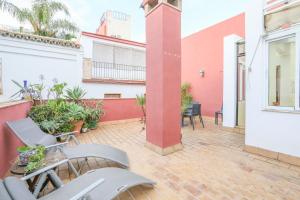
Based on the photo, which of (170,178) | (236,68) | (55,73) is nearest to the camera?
(170,178)

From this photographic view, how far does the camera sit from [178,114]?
442cm

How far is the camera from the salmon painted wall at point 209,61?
830 centimetres

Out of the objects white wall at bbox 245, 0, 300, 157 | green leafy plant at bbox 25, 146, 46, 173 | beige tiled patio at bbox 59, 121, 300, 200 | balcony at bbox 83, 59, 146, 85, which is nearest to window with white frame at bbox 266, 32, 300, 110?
white wall at bbox 245, 0, 300, 157

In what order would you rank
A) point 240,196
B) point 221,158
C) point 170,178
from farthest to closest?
point 221,158, point 170,178, point 240,196

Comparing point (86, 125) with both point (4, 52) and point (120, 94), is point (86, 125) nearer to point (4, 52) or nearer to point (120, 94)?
point (120, 94)

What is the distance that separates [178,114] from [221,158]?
1.48 meters

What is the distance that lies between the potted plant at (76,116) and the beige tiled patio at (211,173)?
7.16ft

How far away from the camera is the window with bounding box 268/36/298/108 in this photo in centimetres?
367

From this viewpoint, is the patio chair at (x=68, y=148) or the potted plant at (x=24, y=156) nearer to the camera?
the potted plant at (x=24, y=156)

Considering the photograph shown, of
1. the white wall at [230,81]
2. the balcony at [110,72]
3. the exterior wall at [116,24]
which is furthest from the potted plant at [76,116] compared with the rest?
the exterior wall at [116,24]

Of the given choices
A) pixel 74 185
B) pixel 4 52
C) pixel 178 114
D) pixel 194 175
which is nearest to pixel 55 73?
pixel 4 52

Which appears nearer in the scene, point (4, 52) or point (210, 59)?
point (4, 52)

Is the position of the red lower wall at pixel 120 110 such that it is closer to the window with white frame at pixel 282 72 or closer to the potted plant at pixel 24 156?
the potted plant at pixel 24 156

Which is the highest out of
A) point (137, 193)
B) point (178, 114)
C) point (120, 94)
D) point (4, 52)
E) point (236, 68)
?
point (4, 52)
